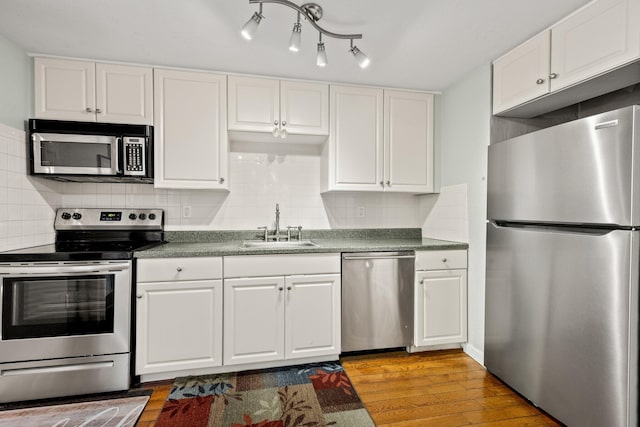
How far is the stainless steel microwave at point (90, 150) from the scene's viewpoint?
6.85ft

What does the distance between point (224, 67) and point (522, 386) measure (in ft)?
9.55

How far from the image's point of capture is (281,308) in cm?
217

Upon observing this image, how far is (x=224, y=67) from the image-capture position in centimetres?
229

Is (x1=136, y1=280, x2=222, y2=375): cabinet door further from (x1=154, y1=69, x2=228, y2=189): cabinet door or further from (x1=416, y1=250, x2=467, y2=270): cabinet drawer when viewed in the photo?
(x1=416, y1=250, x2=467, y2=270): cabinet drawer

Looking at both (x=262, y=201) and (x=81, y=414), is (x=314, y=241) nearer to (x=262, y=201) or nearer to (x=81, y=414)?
(x=262, y=201)

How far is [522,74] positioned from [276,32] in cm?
157

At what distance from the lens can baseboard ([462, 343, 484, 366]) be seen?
7.52ft

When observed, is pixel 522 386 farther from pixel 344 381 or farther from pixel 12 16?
pixel 12 16

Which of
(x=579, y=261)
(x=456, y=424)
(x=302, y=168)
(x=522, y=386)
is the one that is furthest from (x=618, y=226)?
(x=302, y=168)

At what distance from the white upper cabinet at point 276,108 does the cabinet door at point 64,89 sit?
97 cm

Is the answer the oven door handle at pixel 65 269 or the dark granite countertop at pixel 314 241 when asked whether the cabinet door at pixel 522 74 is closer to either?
the dark granite countertop at pixel 314 241

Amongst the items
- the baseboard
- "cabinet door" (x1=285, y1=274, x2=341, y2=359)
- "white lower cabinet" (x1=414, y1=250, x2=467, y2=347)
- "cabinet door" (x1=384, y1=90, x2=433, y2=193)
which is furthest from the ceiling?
the baseboard

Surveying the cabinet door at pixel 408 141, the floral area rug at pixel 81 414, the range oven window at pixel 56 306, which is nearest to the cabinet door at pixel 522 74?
the cabinet door at pixel 408 141

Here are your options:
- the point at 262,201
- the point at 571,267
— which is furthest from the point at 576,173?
the point at 262,201
